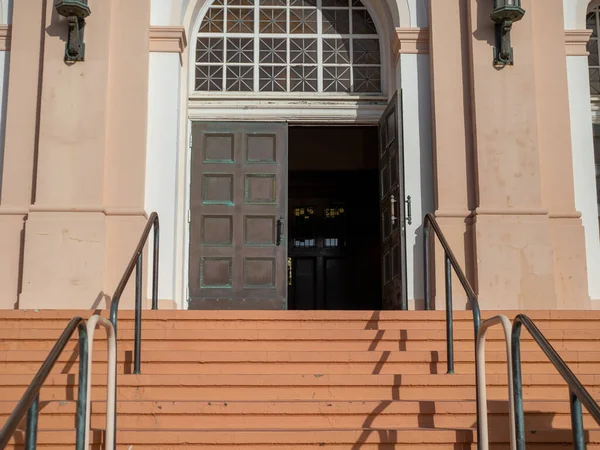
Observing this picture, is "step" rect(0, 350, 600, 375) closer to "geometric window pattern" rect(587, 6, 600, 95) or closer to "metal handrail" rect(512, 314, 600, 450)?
"metal handrail" rect(512, 314, 600, 450)

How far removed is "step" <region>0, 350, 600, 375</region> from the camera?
23.6ft

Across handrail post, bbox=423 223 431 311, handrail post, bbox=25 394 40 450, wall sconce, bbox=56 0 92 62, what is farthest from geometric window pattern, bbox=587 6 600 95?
handrail post, bbox=25 394 40 450

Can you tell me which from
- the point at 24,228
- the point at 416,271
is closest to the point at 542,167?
the point at 416,271

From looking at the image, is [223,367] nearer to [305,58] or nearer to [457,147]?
[457,147]

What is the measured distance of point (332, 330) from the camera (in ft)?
26.0

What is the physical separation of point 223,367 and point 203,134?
4436mm

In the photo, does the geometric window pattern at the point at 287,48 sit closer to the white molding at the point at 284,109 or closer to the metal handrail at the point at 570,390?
the white molding at the point at 284,109

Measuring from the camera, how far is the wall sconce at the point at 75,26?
9.72 m

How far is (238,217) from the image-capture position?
10.9m

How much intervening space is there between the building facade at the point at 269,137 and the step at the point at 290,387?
104 inches

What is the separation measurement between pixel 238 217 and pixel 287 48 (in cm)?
223

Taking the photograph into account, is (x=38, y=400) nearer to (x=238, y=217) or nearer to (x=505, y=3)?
(x=238, y=217)

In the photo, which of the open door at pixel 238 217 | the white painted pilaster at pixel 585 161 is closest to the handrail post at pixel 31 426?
the open door at pixel 238 217

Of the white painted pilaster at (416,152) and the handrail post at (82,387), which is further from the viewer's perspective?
the white painted pilaster at (416,152)
